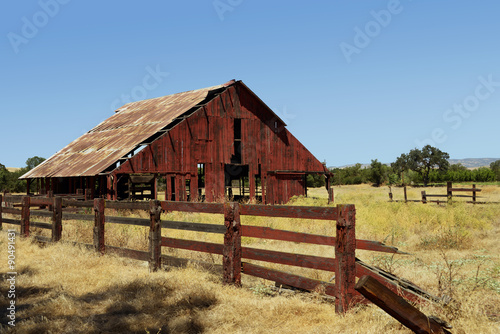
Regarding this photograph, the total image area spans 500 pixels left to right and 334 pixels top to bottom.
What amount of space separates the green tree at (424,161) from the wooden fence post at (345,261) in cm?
8318

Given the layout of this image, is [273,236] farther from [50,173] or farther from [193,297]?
[50,173]

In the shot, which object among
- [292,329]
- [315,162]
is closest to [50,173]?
[315,162]

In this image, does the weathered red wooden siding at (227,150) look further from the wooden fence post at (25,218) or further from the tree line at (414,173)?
the tree line at (414,173)

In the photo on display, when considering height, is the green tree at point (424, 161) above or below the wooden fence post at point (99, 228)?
above

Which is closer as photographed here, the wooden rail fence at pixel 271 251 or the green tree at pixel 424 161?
the wooden rail fence at pixel 271 251

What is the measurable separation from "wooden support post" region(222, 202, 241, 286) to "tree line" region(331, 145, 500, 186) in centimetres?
6572

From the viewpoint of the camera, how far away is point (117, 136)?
85.9ft

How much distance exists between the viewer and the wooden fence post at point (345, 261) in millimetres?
5453

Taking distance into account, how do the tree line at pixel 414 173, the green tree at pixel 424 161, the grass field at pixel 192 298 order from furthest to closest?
1. the green tree at pixel 424 161
2. the tree line at pixel 414 173
3. the grass field at pixel 192 298

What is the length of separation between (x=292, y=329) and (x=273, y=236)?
5.38 feet

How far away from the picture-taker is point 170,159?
22.8 metres

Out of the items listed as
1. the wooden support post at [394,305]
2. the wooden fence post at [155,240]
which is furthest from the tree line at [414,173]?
the wooden support post at [394,305]

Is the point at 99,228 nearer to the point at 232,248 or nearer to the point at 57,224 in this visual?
the point at 57,224

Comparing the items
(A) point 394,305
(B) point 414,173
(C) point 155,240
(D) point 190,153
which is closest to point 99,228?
(C) point 155,240
